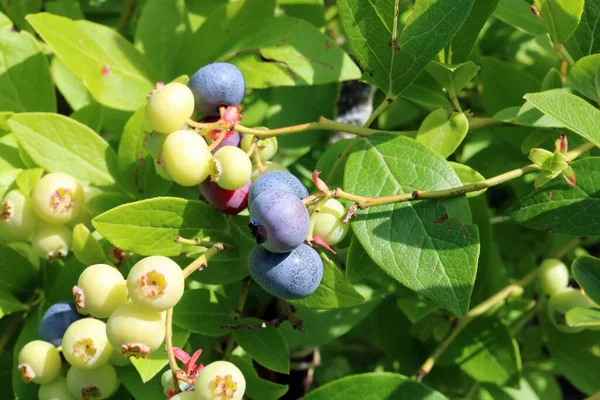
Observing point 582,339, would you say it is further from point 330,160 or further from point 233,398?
point 233,398

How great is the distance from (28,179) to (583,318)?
3.25ft

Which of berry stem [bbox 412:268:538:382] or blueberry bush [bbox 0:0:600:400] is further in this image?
berry stem [bbox 412:268:538:382]

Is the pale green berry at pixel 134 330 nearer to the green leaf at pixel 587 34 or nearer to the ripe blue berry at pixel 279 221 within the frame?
the ripe blue berry at pixel 279 221

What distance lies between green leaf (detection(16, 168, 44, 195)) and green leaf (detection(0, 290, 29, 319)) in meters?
0.20

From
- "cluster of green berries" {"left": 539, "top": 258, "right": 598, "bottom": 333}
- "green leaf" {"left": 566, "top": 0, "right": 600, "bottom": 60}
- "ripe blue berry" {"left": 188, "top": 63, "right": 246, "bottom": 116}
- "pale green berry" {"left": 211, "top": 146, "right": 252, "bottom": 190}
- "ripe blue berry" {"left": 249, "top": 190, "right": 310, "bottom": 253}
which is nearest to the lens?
"ripe blue berry" {"left": 249, "top": 190, "right": 310, "bottom": 253}

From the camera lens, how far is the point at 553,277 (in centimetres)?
148

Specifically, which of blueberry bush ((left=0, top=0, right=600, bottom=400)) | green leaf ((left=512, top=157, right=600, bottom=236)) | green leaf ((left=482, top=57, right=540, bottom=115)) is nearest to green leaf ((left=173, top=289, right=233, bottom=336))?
blueberry bush ((left=0, top=0, right=600, bottom=400))

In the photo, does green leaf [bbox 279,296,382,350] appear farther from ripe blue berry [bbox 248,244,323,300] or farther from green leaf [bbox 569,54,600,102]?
green leaf [bbox 569,54,600,102]

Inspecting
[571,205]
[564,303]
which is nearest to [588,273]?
[571,205]

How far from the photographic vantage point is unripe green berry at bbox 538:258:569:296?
148 cm

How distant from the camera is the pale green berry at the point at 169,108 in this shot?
3.37ft

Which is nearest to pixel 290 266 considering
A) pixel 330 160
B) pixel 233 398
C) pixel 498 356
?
pixel 233 398

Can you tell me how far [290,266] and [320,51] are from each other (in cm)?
58

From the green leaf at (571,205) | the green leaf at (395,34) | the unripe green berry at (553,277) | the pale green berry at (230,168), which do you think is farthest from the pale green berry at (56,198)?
the unripe green berry at (553,277)
